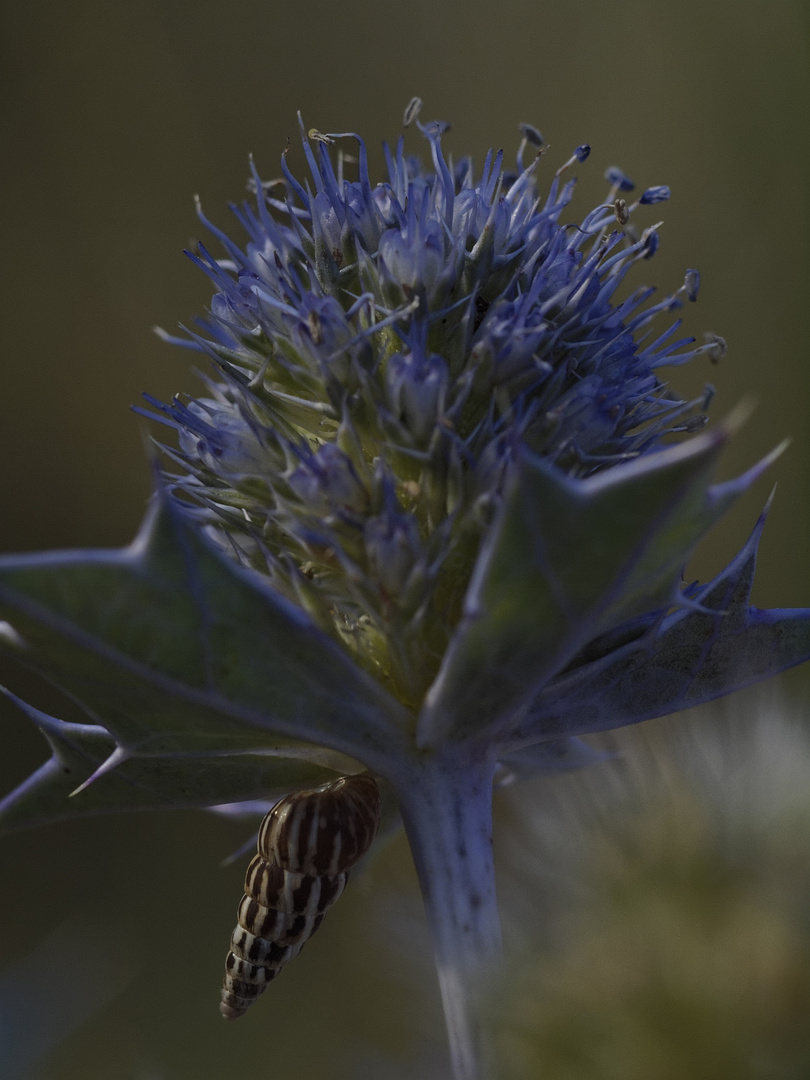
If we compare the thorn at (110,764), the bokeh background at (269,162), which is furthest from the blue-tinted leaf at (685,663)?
the bokeh background at (269,162)

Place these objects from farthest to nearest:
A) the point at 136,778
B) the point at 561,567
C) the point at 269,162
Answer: the point at 269,162 < the point at 136,778 < the point at 561,567

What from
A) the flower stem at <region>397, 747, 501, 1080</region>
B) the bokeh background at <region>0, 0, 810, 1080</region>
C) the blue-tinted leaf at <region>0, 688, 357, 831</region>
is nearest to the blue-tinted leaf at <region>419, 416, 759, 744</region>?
the flower stem at <region>397, 747, 501, 1080</region>

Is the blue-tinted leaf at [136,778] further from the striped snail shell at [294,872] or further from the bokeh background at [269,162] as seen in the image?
the bokeh background at [269,162]

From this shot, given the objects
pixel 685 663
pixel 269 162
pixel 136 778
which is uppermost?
pixel 269 162

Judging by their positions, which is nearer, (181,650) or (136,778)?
(181,650)

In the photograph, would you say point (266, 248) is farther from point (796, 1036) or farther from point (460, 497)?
point (796, 1036)

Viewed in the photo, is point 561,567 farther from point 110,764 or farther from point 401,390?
point 110,764

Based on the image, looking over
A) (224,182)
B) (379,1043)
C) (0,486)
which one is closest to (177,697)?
(379,1043)

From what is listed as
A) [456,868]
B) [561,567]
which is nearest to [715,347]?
[561,567]
